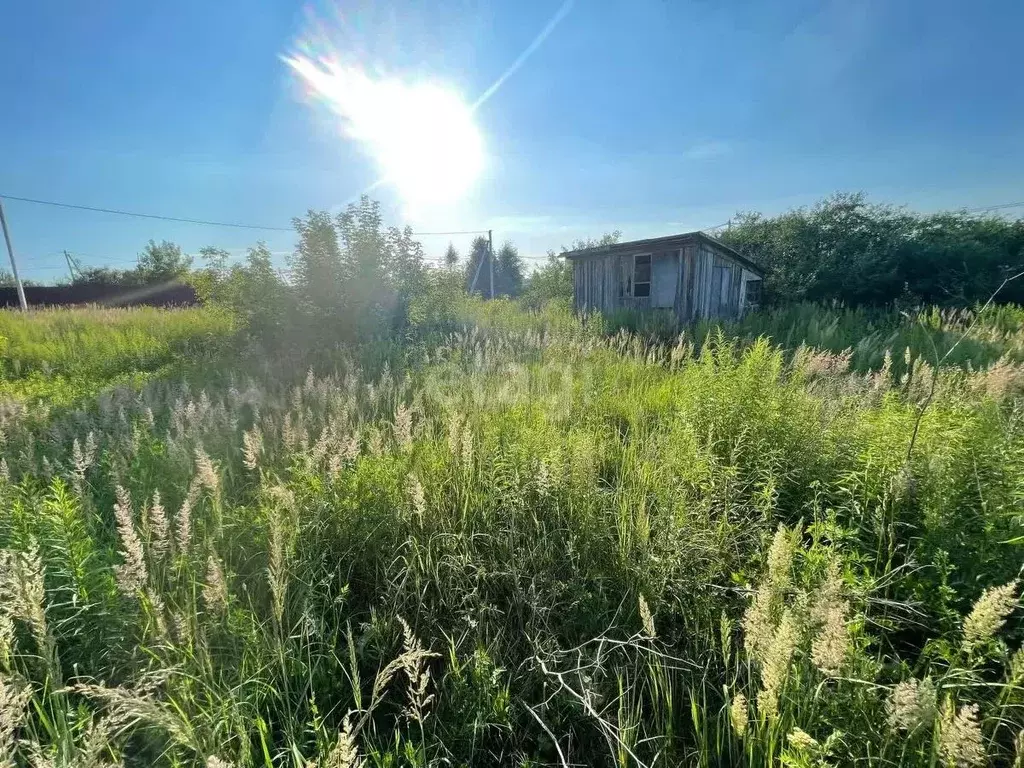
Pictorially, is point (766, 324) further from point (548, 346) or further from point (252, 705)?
point (252, 705)

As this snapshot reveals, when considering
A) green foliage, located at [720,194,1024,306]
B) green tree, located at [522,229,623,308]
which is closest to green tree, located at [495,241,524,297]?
green tree, located at [522,229,623,308]

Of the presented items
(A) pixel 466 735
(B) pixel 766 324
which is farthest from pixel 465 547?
(B) pixel 766 324

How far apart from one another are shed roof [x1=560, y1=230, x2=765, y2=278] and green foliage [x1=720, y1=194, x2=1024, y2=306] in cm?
420

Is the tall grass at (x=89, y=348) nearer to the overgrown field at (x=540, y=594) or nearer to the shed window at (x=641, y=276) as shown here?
the overgrown field at (x=540, y=594)

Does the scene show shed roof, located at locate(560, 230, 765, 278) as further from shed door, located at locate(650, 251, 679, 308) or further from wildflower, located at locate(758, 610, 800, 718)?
wildflower, located at locate(758, 610, 800, 718)

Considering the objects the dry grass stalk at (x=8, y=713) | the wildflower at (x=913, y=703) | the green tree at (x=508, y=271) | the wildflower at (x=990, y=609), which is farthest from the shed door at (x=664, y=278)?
the green tree at (x=508, y=271)

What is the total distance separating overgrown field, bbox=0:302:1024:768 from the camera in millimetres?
1151

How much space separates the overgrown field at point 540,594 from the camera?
45.3 inches

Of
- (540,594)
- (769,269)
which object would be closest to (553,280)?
(769,269)

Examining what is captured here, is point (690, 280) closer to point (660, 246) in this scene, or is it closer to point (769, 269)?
point (660, 246)

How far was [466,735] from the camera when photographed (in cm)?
134

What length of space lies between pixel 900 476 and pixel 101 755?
287cm

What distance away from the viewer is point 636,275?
1534 cm

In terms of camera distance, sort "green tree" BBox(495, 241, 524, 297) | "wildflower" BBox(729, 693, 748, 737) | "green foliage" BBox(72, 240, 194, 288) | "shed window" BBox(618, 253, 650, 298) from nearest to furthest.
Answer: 1. "wildflower" BBox(729, 693, 748, 737)
2. "shed window" BBox(618, 253, 650, 298)
3. "green foliage" BBox(72, 240, 194, 288)
4. "green tree" BBox(495, 241, 524, 297)
